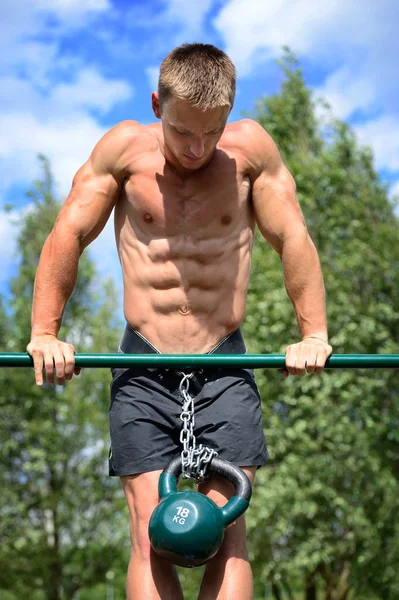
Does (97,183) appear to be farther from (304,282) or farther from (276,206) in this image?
(304,282)

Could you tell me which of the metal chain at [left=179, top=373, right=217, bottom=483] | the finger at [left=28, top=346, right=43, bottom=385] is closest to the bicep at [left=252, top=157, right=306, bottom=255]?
the metal chain at [left=179, top=373, right=217, bottom=483]

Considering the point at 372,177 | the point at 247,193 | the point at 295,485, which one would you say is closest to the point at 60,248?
the point at 247,193

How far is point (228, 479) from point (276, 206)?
1068 millimetres

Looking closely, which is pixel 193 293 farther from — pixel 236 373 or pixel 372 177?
pixel 372 177

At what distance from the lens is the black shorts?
2.92 meters

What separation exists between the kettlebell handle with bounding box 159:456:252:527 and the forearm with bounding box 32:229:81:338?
675 mm

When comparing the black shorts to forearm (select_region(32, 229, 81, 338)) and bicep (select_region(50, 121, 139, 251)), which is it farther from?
bicep (select_region(50, 121, 139, 251))

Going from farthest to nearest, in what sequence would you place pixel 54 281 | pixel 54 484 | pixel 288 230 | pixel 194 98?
1. pixel 54 484
2. pixel 288 230
3. pixel 54 281
4. pixel 194 98

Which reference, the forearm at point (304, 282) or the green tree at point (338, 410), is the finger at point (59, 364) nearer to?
the forearm at point (304, 282)

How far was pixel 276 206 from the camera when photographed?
3.19 meters

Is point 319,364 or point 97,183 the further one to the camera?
point 97,183

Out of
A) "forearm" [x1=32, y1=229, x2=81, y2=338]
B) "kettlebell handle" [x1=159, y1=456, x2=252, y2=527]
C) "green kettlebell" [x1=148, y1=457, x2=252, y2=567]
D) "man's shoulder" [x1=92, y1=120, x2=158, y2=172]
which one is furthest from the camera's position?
"man's shoulder" [x1=92, y1=120, x2=158, y2=172]

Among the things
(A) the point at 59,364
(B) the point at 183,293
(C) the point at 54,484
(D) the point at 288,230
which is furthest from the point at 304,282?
(C) the point at 54,484

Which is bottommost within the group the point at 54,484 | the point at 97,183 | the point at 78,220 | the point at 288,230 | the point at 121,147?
the point at 54,484
